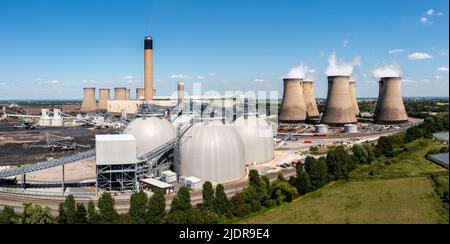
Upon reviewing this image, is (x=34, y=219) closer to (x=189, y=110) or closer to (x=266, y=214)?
(x=266, y=214)

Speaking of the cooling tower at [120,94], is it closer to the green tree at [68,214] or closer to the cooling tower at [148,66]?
the cooling tower at [148,66]

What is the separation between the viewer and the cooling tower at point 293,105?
249 feet

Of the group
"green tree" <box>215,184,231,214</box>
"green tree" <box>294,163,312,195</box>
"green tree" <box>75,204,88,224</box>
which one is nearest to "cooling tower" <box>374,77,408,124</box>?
"green tree" <box>294,163,312,195</box>

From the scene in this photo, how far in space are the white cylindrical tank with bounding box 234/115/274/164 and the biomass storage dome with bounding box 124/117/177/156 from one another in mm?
7834

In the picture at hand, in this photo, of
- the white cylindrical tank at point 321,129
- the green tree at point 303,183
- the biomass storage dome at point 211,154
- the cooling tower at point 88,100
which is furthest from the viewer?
the cooling tower at point 88,100

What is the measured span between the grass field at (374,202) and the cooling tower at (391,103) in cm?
3987

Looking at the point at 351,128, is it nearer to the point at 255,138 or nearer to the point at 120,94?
the point at 255,138

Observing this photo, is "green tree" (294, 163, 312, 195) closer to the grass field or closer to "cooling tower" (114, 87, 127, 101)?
the grass field

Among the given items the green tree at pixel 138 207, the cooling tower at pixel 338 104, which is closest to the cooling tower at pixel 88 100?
the cooling tower at pixel 338 104

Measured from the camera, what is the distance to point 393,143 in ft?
159

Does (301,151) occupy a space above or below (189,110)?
below

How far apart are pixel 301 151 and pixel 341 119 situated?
24.4 meters

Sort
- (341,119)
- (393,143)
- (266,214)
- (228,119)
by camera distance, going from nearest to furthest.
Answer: (266,214), (228,119), (393,143), (341,119)

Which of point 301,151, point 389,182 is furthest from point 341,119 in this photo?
point 389,182
